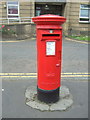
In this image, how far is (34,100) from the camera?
3.68 meters

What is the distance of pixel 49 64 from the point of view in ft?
10.9

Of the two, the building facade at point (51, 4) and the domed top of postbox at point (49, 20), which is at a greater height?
the building facade at point (51, 4)

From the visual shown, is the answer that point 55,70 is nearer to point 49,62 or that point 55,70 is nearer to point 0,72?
point 49,62

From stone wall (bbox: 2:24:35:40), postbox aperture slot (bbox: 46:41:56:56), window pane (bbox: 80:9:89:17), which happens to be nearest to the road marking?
postbox aperture slot (bbox: 46:41:56:56)

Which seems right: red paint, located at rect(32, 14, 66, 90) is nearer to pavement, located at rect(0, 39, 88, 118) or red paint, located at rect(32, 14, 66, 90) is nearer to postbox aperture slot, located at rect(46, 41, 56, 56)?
postbox aperture slot, located at rect(46, 41, 56, 56)

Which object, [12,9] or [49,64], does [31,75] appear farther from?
[12,9]

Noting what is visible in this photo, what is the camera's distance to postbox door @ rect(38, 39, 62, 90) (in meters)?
3.24

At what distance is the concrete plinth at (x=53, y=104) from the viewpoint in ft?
11.1

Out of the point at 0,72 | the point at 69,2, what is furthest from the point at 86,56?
the point at 69,2

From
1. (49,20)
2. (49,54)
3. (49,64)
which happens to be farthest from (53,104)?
(49,20)

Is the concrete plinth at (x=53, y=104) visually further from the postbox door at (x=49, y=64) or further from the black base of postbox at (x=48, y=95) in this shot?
the postbox door at (x=49, y=64)

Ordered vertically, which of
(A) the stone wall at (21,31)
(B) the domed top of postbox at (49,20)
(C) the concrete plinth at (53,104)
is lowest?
(C) the concrete plinth at (53,104)

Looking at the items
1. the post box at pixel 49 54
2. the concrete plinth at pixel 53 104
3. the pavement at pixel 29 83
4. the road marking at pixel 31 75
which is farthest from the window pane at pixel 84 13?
the post box at pixel 49 54

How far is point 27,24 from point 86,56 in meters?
8.21
